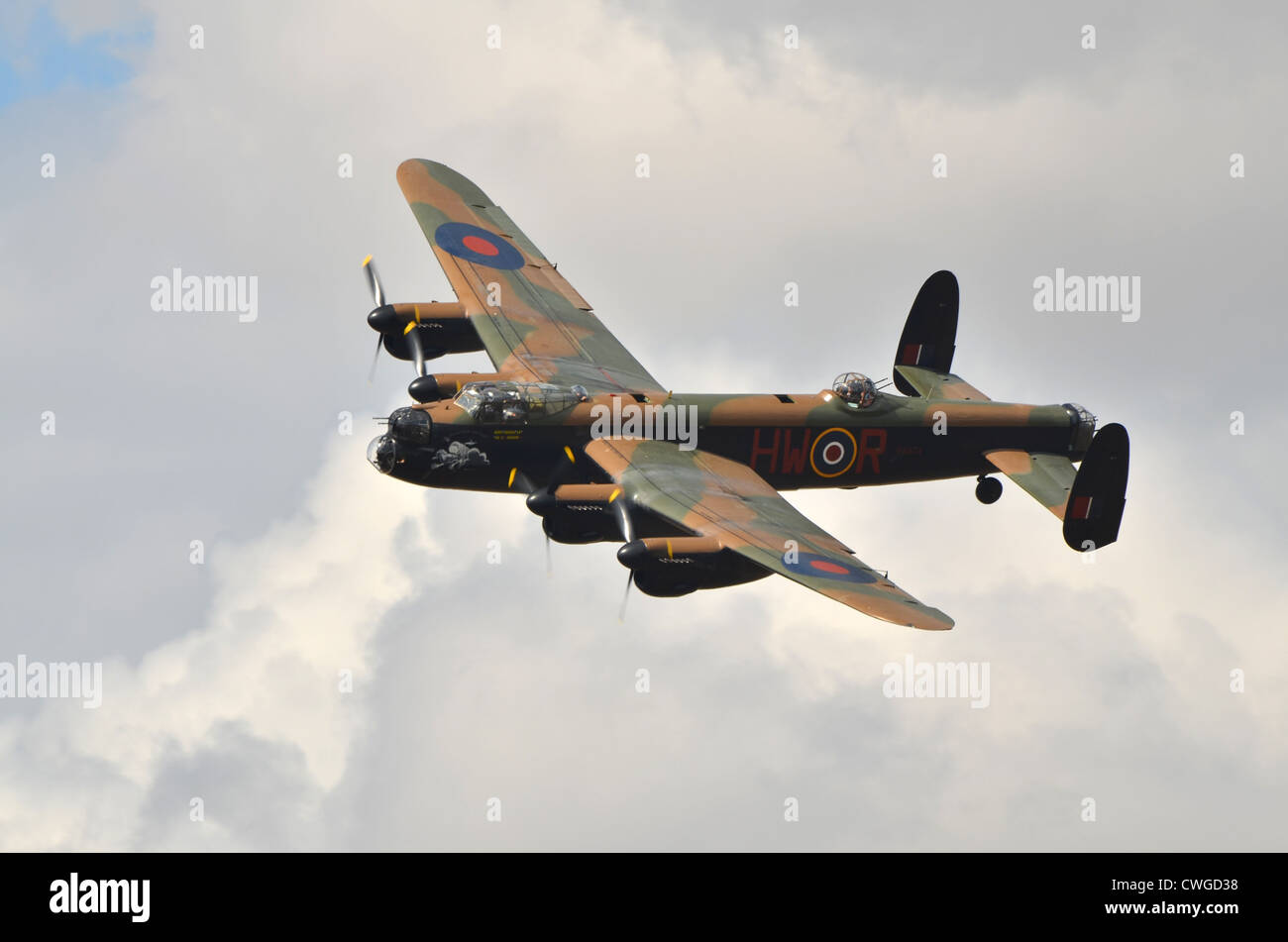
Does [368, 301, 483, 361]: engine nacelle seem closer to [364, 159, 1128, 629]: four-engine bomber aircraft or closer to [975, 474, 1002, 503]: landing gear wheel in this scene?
[364, 159, 1128, 629]: four-engine bomber aircraft

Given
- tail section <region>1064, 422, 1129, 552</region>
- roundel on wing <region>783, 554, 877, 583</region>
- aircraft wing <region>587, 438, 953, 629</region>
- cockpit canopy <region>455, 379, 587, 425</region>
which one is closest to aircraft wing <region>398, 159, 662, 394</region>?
cockpit canopy <region>455, 379, 587, 425</region>

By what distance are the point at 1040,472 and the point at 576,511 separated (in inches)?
530

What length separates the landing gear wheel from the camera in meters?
58.0

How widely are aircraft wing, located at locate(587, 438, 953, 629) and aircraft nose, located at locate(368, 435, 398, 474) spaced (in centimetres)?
490

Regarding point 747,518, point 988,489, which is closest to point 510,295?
point 747,518

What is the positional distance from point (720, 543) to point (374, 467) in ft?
33.2

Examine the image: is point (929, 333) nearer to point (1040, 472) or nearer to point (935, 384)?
point (935, 384)

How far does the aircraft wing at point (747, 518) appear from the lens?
46.9 meters

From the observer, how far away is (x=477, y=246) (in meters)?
62.4

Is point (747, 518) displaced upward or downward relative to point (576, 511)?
downward

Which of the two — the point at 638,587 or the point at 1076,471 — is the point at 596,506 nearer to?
the point at 638,587

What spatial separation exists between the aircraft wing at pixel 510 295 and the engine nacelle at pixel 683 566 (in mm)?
7974

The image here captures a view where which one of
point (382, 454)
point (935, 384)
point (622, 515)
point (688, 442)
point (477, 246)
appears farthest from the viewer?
point (477, 246)

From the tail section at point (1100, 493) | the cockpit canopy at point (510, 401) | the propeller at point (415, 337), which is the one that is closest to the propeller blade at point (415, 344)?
the propeller at point (415, 337)
